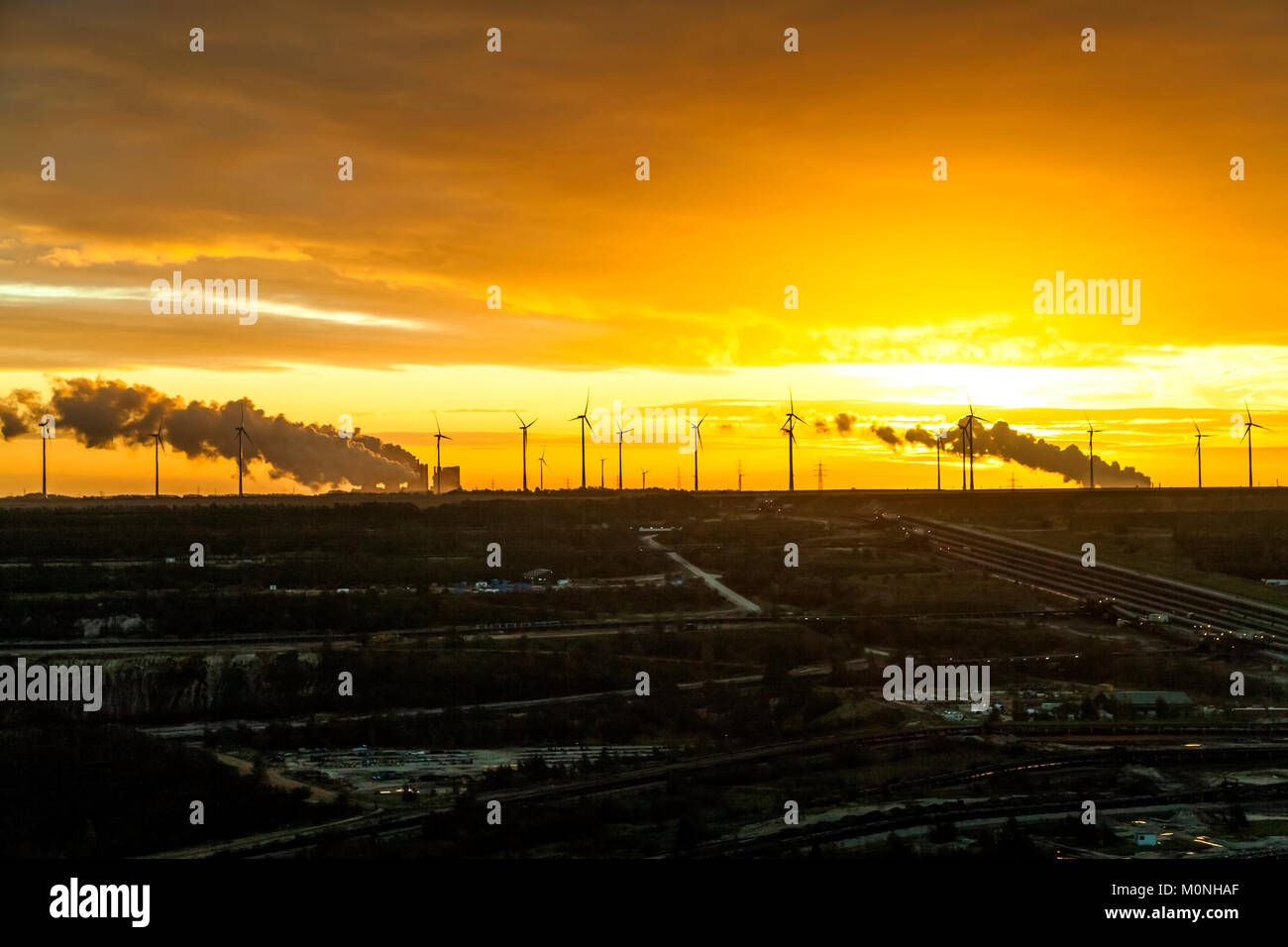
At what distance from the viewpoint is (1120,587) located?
243ft

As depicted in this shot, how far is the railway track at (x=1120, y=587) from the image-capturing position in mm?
62844

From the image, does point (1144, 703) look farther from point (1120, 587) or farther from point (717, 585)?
point (717, 585)

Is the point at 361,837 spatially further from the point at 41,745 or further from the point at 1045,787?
the point at 1045,787

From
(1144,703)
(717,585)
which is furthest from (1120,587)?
(1144,703)

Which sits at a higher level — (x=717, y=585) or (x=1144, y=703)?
(x=717, y=585)

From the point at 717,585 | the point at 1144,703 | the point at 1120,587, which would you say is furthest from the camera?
the point at 717,585

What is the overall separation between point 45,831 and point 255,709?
1815cm

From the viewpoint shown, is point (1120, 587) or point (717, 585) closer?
point (1120, 587)

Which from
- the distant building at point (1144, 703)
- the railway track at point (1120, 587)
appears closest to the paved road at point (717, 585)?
the railway track at point (1120, 587)

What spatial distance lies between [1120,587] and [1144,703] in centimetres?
3061

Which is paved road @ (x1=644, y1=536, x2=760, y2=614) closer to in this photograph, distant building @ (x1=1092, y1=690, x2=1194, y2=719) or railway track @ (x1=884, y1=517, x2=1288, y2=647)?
railway track @ (x1=884, y1=517, x2=1288, y2=647)

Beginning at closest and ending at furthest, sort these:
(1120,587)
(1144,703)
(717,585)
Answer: (1144,703)
(1120,587)
(717,585)

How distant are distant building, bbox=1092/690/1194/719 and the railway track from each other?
14.1m
